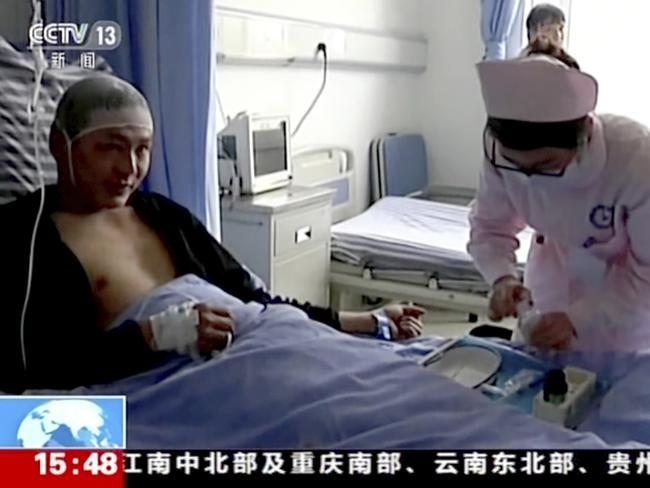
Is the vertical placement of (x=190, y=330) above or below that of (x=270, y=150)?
below

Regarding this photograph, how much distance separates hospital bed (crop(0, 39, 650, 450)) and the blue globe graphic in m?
0.04

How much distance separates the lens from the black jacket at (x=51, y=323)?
0.85 metres

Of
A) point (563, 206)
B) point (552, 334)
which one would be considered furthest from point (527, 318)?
point (563, 206)

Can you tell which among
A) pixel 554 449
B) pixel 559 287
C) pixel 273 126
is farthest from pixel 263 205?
pixel 554 449

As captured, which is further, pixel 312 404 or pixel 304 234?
pixel 304 234

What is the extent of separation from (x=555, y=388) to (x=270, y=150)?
597 mm

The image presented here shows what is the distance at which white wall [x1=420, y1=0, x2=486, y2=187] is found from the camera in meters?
0.99

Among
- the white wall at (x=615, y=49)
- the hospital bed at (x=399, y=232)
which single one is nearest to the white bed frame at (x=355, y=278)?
the hospital bed at (x=399, y=232)

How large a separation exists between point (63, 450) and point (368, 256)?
1.85ft

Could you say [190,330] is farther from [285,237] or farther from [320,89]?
[320,89]

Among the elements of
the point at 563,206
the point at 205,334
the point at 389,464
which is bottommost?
the point at 389,464

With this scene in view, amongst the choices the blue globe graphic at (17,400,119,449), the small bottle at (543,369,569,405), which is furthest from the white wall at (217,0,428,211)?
the blue globe graphic at (17,400,119,449)

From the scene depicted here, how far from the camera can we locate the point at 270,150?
1.24 meters

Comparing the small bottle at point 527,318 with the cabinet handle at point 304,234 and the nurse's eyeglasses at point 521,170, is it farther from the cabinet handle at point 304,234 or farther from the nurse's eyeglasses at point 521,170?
the cabinet handle at point 304,234
